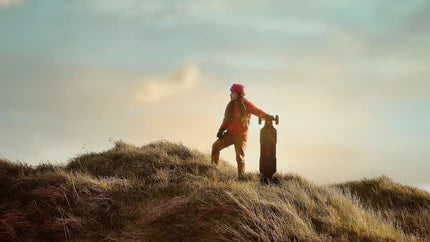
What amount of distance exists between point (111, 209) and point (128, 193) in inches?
29.4

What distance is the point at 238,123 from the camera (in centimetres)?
1087

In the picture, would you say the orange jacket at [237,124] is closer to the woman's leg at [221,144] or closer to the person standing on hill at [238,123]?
the person standing on hill at [238,123]

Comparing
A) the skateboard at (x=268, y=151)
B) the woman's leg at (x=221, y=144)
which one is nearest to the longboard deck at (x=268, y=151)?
the skateboard at (x=268, y=151)

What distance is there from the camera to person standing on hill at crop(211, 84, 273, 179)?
10.9m

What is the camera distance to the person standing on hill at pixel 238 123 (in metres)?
10.9

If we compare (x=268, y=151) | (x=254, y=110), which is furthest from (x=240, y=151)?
(x=254, y=110)

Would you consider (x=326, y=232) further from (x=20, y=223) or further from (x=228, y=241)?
(x=20, y=223)

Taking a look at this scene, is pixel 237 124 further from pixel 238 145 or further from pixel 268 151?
pixel 268 151

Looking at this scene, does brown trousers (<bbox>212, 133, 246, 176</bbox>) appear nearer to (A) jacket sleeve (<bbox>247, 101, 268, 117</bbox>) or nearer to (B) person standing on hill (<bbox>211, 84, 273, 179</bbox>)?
(B) person standing on hill (<bbox>211, 84, 273, 179</bbox>)

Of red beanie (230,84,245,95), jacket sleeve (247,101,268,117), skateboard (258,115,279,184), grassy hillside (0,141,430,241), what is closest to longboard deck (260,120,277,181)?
skateboard (258,115,279,184)

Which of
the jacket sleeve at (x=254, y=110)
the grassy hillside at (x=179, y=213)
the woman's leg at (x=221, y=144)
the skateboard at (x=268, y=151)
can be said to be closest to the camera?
the grassy hillside at (x=179, y=213)

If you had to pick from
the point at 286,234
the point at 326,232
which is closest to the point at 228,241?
the point at 286,234

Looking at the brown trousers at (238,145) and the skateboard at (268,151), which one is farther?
the brown trousers at (238,145)

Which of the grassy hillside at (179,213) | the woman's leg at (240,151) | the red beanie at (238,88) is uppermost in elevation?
the red beanie at (238,88)
